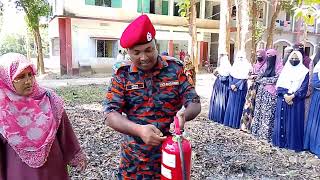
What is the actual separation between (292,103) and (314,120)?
42 cm

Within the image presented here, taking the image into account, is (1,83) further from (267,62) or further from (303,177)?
(267,62)

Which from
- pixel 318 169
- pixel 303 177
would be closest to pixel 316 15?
pixel 303 177

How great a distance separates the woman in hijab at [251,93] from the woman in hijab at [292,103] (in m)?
0.67

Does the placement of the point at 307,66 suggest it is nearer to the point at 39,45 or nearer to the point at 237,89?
the point at 237,89

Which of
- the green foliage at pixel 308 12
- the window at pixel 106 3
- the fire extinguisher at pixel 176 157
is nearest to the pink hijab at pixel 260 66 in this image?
the green foliage at pixel 308 12

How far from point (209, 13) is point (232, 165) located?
65.5 ft

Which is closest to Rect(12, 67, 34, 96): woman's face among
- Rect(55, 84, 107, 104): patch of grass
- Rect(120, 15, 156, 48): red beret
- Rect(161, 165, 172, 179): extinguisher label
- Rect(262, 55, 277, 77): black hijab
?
Rect(120, 15, 156, 48): red beret

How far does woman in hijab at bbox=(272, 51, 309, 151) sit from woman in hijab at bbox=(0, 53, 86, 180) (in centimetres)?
406

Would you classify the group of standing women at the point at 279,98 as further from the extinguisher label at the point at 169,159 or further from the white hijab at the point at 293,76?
the extinguisher label at the point at 169,159

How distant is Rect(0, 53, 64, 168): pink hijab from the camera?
2.03 meters

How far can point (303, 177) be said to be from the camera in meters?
4.11

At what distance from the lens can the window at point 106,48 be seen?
711 inches

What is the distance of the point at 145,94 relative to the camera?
5.80ft

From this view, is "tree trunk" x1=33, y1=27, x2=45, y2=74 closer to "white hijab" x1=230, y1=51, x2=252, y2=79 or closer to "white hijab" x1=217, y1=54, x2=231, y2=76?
"white hijab" x1=217, y1=54, x2=231, y2=76
